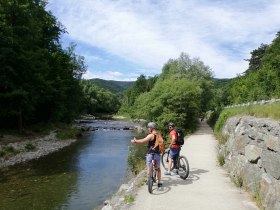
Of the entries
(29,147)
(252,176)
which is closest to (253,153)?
Result: (252,176)

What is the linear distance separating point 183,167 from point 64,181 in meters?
7.80

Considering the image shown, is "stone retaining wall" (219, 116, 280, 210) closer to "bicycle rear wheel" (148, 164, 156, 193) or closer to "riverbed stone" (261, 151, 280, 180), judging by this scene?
"riverbed stone" (261, 151, 280, 180)

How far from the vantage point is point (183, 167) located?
12.2 m

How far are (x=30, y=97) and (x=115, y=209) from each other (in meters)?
24.0

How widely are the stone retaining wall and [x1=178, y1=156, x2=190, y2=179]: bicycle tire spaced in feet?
5.41

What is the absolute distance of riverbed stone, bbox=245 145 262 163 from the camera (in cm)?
946

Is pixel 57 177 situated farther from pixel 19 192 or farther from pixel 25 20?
pixel 25 20

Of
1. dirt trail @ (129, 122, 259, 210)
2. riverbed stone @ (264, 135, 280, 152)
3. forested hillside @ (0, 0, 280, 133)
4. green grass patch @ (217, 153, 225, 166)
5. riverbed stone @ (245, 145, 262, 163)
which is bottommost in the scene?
dirt trail @ (129, 122, 259, 210)

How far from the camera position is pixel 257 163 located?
947cm

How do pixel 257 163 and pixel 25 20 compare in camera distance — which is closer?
pixel 257 163

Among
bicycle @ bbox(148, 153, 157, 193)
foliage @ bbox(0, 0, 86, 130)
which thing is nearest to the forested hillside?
foliage @ bbox(0, 0, 86, 130)

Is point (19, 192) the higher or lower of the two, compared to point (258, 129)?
lower

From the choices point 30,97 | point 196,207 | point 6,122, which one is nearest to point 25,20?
point 30,97

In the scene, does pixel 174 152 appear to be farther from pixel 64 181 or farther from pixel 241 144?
pixel 64 181
